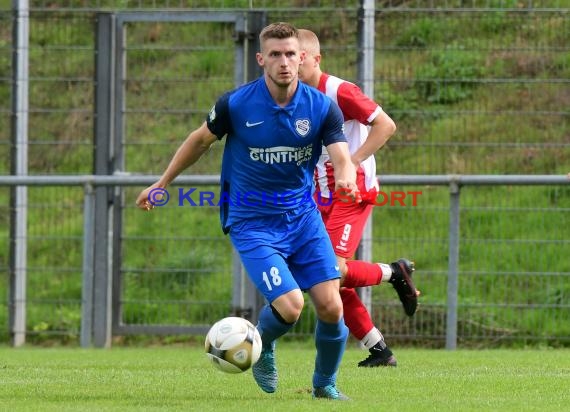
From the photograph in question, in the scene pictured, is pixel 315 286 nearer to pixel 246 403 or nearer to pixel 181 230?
pixel 246 403

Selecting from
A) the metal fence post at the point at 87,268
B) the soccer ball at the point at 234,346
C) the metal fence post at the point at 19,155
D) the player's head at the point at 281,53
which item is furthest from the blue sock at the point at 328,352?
the metal fence post at the point at 19,155

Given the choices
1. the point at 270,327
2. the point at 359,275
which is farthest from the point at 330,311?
the point at 359,275

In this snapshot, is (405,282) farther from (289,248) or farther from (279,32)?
(279,32)

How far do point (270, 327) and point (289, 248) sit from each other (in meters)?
0.44

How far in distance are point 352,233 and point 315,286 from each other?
1.97 metres

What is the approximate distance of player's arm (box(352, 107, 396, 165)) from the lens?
833cm

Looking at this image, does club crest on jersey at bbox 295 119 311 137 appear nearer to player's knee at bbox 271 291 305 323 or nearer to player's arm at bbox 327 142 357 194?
player's arm at bbox 327 142 357 194

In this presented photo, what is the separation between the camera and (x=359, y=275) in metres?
8.91

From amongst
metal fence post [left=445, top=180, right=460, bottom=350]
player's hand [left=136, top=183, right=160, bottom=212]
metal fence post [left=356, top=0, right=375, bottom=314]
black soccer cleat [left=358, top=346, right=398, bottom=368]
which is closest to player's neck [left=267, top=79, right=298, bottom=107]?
player's hand [left=136, top=183, right=160, bottom=212]

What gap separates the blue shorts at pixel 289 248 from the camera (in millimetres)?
6785

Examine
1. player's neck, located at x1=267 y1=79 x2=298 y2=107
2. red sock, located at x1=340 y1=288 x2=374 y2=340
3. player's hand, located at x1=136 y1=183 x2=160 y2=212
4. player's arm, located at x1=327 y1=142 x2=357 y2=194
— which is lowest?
red sock, located at x1=340 y1=288 x2=374 y2=340

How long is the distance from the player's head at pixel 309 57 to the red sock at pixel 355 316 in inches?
58.9

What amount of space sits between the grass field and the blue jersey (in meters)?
1.06

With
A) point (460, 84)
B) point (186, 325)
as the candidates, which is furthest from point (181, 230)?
point (460, 84)
